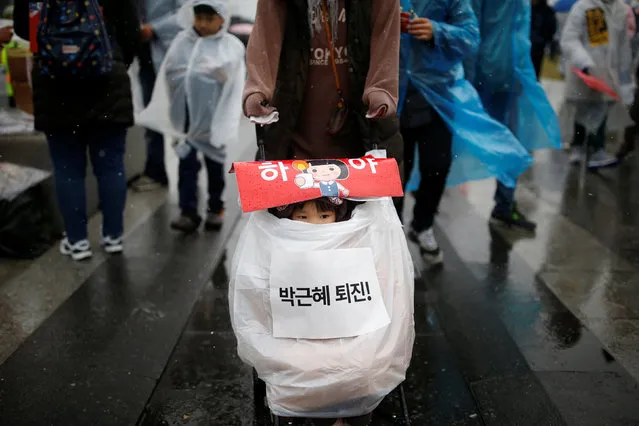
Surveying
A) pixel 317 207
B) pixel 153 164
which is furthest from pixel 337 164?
pixel 153 164

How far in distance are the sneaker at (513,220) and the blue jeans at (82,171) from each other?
A: 293cm

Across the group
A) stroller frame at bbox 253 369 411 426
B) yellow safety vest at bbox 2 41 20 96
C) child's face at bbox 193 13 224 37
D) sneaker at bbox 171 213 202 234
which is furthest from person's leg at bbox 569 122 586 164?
yellow safety vest at bbox 2 41 20 96

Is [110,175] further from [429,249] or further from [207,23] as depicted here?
[429,249]

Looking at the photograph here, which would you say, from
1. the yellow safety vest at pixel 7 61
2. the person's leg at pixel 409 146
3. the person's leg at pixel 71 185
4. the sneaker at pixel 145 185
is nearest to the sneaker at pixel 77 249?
the person's leg at pixel 71 185

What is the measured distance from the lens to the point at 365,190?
2336 millimetres

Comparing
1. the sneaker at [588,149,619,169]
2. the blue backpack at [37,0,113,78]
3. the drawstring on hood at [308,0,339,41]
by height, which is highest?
the drawstring on hood at [308,0,339,41]

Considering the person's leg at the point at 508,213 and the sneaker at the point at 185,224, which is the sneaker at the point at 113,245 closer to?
the sneaker at the point at 185,224

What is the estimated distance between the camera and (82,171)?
13.6 feet

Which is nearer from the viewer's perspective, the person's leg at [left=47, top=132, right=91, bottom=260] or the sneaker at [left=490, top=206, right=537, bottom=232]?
the person's leg at [left=47, top=132, right=91, bottom=260]

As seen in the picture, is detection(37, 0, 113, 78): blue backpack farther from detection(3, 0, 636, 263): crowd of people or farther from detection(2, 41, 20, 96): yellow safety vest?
detection(2, 41, 20, 96): yellow safety vest

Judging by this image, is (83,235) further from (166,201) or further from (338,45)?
(338,45)

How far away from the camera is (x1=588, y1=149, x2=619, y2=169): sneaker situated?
6.96 m

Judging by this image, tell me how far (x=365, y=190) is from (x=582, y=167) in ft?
16.2

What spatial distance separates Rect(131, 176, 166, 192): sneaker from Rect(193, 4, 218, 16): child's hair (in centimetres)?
201
